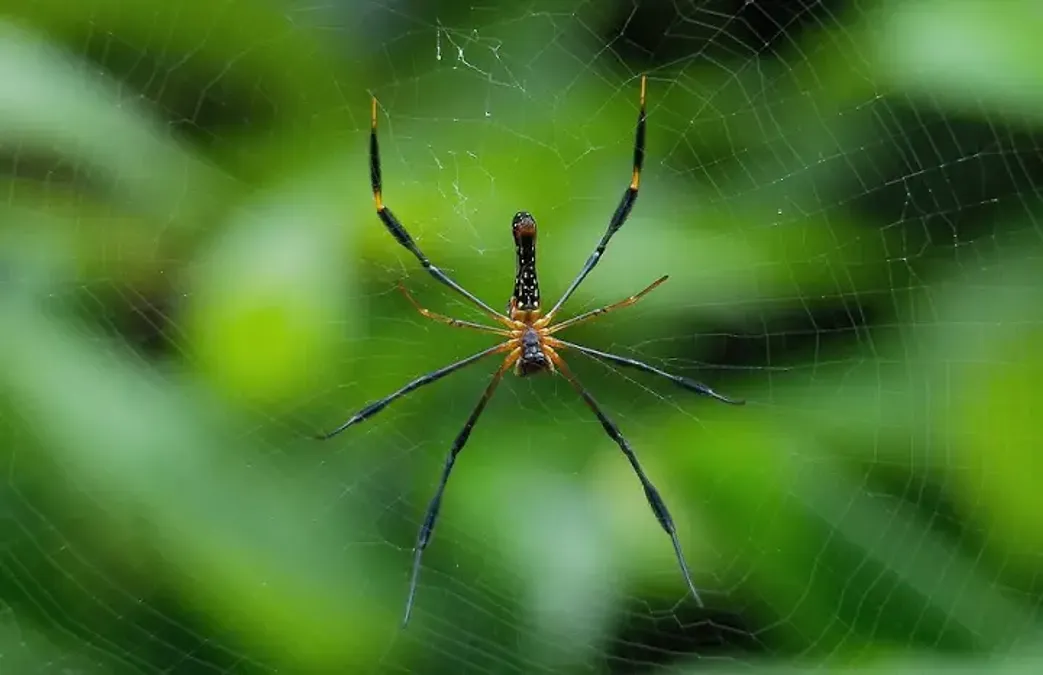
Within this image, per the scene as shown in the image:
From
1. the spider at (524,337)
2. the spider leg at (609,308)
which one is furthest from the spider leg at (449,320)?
the spider leg at (609,308)

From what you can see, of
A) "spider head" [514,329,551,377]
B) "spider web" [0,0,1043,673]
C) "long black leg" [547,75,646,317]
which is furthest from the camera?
"spider head" [514,329,551,377]

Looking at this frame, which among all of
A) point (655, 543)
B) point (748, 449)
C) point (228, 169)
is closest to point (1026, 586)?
point (748, 449)

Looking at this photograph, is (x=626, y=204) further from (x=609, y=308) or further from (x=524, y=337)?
(x=524, y=337)

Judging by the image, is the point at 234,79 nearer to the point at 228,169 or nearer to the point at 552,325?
the point at 228,169

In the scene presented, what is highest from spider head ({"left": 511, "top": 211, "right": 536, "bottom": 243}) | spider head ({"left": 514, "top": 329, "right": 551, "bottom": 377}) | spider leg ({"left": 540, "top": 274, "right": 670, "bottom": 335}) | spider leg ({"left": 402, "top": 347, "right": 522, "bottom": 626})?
spider head ({"left": 511, "top": 211, "right": 536, "bottom": 243})

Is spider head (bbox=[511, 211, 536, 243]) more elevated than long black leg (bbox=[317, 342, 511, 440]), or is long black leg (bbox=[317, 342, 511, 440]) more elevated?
spider head (bbox=[511, 211, 536, 243])

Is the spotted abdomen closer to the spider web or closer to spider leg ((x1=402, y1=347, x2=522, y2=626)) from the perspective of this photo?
the spider web

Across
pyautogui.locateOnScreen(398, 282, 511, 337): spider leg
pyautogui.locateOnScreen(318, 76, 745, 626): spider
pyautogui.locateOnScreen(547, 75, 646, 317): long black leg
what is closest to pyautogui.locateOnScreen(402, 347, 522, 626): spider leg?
pyautogui.locateOnScreen(318, 76, 745, 626): spider
